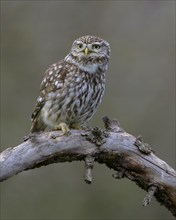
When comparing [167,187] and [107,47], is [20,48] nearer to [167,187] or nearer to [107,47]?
[107,47]

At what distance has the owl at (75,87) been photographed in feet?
22.9

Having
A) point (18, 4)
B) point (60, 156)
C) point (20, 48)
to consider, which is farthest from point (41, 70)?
point (60, 156)

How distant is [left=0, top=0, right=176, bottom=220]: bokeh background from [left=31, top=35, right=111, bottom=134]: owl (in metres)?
2.73

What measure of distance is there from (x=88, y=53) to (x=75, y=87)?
37cm

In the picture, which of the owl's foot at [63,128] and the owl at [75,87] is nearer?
the owl's foot at [63,128]

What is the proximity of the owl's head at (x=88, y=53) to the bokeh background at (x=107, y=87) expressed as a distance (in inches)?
107

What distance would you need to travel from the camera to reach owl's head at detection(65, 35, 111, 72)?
716cm

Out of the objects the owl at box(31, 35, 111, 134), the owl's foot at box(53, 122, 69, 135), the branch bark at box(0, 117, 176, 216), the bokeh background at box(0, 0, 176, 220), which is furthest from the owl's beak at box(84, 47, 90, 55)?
the bokeh background at box(0, 0, 176, 220)

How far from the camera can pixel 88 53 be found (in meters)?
7.18

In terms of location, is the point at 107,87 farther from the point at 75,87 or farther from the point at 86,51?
the point at 75,87

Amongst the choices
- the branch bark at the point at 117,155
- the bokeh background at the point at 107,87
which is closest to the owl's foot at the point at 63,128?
the branch bark at the point at 117,155

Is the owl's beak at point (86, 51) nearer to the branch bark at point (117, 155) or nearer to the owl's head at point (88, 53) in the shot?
the owl's head at point (88, 53)

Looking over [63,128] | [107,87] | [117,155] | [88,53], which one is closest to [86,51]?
[88,53]

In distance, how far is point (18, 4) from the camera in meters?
11.8
